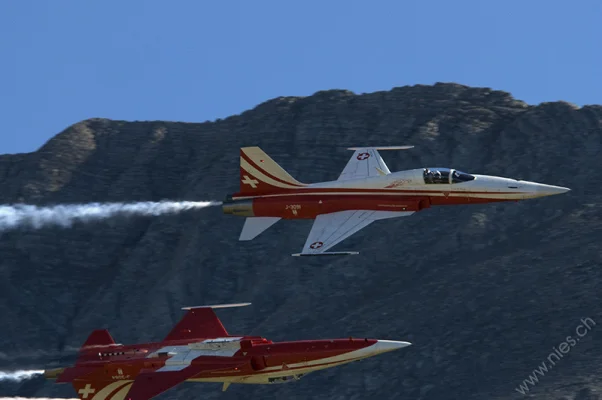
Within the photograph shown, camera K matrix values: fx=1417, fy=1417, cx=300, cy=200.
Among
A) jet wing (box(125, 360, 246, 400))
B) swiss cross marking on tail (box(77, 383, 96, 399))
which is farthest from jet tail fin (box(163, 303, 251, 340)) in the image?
swiss cross marking on tail (box(77, 383, 96, 399))

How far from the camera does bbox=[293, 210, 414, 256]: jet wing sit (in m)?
67.1

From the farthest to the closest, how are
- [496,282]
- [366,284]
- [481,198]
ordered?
1. [366,284]
2. [496,282]
3. [481,198]

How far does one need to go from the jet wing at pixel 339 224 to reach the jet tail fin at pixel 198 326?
5671 mm

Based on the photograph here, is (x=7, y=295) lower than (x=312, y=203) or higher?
lower

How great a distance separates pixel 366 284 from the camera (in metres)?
111

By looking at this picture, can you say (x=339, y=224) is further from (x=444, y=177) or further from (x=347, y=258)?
(x=347, y=258)

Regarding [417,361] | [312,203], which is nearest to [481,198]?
[312,203]

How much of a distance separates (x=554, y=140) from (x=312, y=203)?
191 ft

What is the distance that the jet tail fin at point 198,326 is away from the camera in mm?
66188

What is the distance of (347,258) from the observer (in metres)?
114

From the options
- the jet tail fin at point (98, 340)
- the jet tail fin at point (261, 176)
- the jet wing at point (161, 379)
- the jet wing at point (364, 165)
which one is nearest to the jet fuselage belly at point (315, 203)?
the jet tail fin at point (261, 176)

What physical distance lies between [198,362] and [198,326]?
3739 mm

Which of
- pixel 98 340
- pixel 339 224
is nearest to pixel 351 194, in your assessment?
pixel 339 224

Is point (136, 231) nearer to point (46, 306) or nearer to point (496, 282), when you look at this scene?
point (46, 306)
